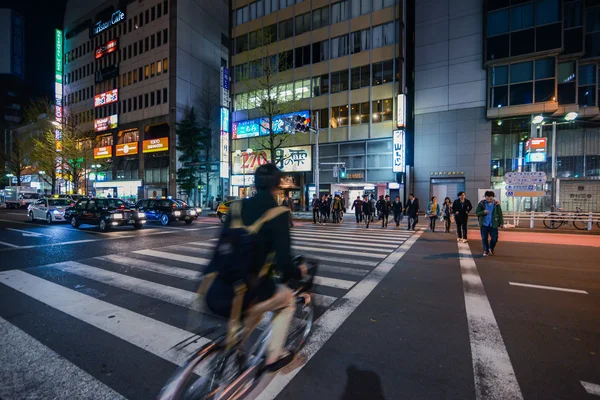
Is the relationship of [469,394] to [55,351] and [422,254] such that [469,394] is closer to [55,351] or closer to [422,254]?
[55,351]

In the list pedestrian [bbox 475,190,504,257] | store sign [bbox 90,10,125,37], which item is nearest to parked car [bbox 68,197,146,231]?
pedestrian [bbox 475,190,504,257]

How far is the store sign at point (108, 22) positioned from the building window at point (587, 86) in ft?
199

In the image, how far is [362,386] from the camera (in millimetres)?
2711

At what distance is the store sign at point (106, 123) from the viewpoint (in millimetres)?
46094

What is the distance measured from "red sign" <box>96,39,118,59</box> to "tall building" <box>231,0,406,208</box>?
26.6 metres

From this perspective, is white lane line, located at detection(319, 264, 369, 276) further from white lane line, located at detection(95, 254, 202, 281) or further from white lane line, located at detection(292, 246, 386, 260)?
white lane line, located at detection(95, 254, 202, 281)

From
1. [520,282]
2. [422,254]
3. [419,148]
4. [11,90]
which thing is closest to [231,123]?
[419,148]

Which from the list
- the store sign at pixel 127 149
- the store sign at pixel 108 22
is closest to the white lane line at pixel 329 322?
the store sign at pixel 127 149

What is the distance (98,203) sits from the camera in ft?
48.8

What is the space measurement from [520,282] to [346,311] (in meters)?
4.28

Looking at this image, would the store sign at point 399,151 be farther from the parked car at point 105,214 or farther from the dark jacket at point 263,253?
the dark jacket at point 263,253

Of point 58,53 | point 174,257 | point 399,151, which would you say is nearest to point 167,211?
point 174,257

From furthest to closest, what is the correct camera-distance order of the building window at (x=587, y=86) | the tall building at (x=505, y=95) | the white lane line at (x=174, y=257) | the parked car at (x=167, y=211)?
1. the building window at (x=587, y=86)
2. the tall building at (x=505, y=95)
3. the parked car at (x=167, y=211)
4. the white lane line at (x=174, y=257)

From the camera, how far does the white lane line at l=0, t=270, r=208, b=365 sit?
341 cm
